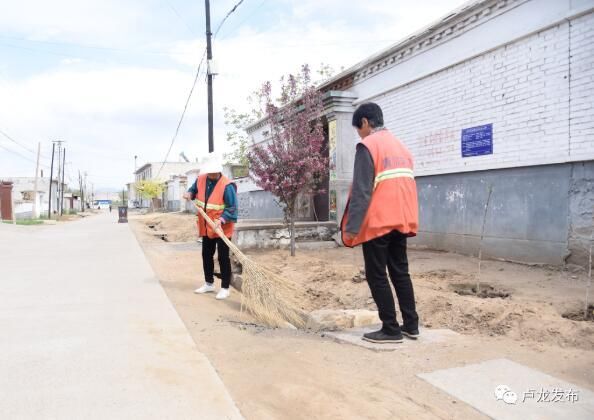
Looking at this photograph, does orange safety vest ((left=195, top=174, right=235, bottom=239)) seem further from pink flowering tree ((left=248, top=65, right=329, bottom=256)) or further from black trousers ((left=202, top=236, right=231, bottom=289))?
pink flowering tree ((left=248, top=65, right=329, bottom=256))

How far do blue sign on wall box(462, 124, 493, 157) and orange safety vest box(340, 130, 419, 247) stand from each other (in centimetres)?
426

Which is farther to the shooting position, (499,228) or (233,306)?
(499,228)

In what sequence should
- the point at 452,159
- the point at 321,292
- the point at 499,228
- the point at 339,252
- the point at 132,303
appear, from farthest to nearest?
the point at 339,252 → the point at 452,159 → the point at 499,228 → the point at 321,292 → the point at 132,303

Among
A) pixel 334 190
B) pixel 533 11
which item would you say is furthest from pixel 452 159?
pixel 334 190

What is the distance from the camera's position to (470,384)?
297cm

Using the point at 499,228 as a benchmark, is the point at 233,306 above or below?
below

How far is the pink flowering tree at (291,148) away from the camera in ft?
28.1

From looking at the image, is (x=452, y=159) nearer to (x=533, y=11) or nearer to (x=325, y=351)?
(x=533, y=11)

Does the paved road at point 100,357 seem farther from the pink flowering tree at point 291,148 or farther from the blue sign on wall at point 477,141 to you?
the blue sign on wall at point 477,141

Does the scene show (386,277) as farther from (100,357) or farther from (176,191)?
(176,191)

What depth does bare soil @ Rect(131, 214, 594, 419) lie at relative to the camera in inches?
112

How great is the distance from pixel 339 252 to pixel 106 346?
601 cm

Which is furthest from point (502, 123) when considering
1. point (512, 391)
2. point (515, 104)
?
point (512, 391)

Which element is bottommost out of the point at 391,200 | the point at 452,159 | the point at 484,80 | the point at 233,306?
the point at 233,306
